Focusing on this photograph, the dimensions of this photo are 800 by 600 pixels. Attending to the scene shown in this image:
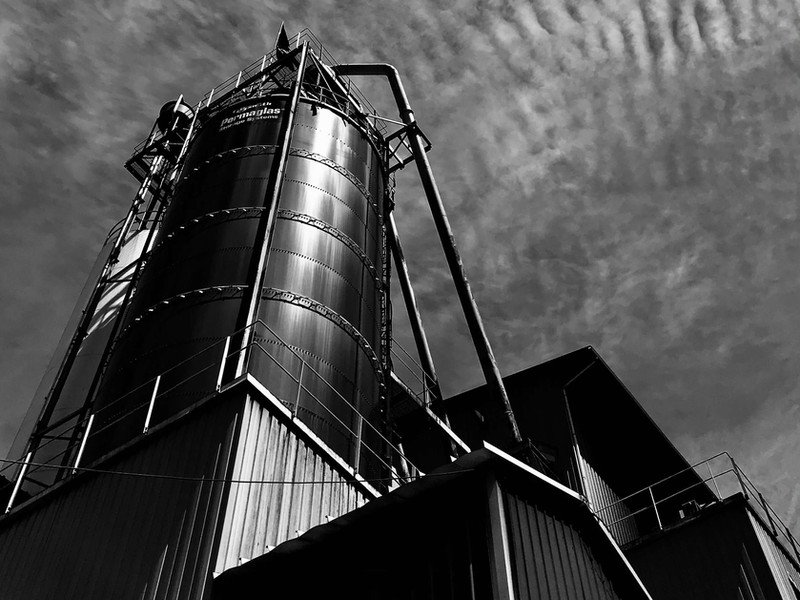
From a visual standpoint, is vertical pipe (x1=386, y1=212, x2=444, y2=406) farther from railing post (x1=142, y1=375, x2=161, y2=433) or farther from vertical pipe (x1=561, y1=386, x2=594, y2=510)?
railing post (x1=142, y1=375, x2=161, y2=433)

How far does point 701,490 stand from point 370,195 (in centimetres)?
1478

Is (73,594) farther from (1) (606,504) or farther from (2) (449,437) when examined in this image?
(1) (606,504)

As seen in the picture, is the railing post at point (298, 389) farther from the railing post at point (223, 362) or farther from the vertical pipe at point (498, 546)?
the vertical pipe at point (498, 546)

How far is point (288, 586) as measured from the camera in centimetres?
821

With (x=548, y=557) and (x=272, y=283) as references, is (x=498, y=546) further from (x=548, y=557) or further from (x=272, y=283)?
(x=272, y=283)

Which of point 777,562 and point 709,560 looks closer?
point 709,560

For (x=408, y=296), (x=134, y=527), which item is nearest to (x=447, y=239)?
(x=408, y=296)

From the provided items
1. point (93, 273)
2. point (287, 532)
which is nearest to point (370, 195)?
point (287, 532)

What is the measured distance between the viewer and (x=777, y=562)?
14.2 metres

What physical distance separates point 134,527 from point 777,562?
1233cm

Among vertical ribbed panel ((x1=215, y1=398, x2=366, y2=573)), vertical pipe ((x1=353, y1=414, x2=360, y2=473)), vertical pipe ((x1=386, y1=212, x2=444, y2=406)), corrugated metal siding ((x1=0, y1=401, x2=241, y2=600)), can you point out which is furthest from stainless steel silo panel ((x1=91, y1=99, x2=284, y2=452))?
vertical pipe ((x1=386, y1=212, x2=444, y2=406))

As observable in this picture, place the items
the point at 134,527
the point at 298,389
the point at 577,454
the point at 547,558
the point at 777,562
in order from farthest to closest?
the point at 577,454 < the point at 777,562 < the point at 298,389 < the point at 134,527 < the point at 547,558

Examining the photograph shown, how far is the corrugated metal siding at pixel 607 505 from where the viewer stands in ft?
56.0

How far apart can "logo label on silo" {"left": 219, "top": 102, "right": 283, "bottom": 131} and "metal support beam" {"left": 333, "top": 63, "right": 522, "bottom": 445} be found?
445 cm
